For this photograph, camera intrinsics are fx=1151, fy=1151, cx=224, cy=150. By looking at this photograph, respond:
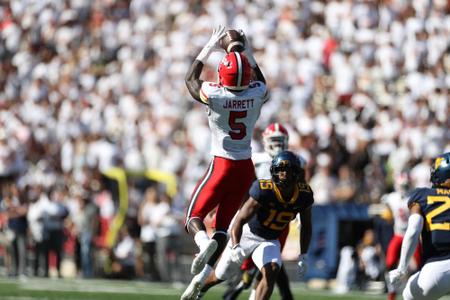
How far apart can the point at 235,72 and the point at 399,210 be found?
4.80 meters

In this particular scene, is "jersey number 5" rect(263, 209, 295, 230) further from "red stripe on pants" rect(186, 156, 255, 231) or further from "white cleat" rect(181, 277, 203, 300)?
"white cleat" rect(181, 277, 203, 300)

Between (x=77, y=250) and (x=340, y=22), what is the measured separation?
19.6 feet

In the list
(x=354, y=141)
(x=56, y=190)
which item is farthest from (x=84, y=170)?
(x=354, y=141)

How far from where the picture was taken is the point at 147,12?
878 inches

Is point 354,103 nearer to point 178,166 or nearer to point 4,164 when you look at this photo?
point 178,166

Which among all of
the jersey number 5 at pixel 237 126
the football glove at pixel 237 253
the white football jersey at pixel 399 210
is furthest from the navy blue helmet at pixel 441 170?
the white football jersey at pixel 399 210

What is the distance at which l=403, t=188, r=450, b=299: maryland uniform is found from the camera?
7578 millimetres

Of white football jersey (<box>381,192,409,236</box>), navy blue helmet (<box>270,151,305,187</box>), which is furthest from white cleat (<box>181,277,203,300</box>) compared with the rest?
white football jersey (<box>381,192,409,236</box>)

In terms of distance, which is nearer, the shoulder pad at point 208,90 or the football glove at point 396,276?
the football glove at point 396,276

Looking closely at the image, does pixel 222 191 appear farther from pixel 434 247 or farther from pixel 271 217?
pixel 434 247

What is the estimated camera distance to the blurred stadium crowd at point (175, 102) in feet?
55.3

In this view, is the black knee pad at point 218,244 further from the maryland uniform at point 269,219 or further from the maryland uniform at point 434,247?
the maryland uniform at point 434,247

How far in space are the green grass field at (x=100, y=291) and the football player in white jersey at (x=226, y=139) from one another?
372cm

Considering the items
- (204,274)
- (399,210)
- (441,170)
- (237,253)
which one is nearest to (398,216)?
(399,210)
